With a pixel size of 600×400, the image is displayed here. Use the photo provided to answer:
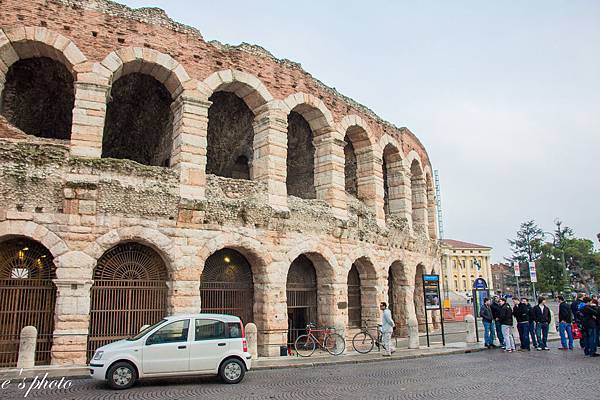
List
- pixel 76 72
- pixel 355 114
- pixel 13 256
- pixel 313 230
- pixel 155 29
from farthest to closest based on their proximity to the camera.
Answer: pixel 355 114, pixel 313 230, pixel 155 29, pixel 76 72, pixel 13 256

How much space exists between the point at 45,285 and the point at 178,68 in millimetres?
6646

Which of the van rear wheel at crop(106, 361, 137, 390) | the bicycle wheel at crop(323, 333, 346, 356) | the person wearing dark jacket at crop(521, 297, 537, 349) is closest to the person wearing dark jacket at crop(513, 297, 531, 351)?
the person wearing dark jacket at crop(521, 297, 537, 349)

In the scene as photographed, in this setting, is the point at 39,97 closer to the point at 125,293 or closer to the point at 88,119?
the point at 88,119

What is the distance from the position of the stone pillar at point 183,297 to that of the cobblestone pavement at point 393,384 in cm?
288

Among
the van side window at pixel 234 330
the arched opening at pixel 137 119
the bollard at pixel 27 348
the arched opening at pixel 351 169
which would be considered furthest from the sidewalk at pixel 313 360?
the arched opening at pixel 137 119

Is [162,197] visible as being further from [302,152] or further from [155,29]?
[302,152]

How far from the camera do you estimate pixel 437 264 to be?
23.4m

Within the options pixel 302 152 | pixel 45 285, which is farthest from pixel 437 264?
pixel 45 285

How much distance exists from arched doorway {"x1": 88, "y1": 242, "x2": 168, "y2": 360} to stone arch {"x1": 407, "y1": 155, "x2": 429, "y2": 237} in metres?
12.9

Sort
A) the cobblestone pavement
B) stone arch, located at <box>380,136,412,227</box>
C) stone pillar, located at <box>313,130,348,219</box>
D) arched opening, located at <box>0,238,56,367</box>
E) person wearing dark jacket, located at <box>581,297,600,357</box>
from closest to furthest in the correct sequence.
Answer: the cobblestone pavement
arched opening, located at <box>0,238,56,367</box>
person wearing dark jacket, located at <box>581,297,600,357</box>
stone pillar, located at <box>313,130,348,219</box>
stone arch, located at <box>380,136,412,227</box>

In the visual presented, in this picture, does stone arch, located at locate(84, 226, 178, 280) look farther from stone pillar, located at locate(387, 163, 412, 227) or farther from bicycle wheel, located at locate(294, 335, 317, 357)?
stone pillar, located at locate(387, 163, 412, 227)

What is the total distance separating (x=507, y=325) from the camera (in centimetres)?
1367

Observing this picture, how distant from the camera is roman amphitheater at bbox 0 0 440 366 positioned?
11.0 meters

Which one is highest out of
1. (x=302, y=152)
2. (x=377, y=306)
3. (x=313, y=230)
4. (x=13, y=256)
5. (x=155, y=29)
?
(x=155, y=29)
